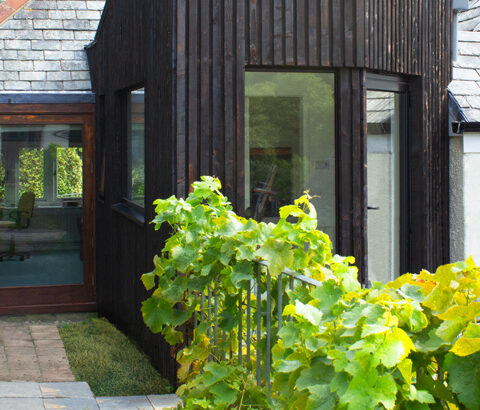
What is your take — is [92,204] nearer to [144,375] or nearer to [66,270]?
[66,270]

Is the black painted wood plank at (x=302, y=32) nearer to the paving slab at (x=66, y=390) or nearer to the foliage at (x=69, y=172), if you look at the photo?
the paving slab at (x=66, y=390)

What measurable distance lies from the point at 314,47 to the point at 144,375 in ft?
9.52

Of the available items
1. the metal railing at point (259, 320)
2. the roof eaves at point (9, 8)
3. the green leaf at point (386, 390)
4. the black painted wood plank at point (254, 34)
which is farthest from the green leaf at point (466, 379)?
the roof eaves at point (9, 8)

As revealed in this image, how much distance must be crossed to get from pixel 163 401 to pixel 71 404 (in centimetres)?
62

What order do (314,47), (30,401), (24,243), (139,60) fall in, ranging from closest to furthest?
1. (30,401)
2. (314,47)
3. (139,60)
4. (24,243)

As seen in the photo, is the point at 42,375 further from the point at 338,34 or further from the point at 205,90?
the point at 338,34

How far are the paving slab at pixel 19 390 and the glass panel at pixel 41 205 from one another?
3885 mm

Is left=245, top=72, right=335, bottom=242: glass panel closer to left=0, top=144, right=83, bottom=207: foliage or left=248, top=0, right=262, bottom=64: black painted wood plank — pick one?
left=248, top=0, right=262, bottom=64: black painted wood plank

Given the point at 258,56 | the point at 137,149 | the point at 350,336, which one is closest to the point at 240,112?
the point at 258,56

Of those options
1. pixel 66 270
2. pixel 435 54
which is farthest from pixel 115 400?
pixel 66 270

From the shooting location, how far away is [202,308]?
354cm

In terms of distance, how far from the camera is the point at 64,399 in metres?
4.72

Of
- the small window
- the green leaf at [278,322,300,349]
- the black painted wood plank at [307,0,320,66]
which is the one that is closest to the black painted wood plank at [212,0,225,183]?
the black painted wood plank at [307,0,320,66]

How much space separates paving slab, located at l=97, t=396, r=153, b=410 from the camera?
460 cm
